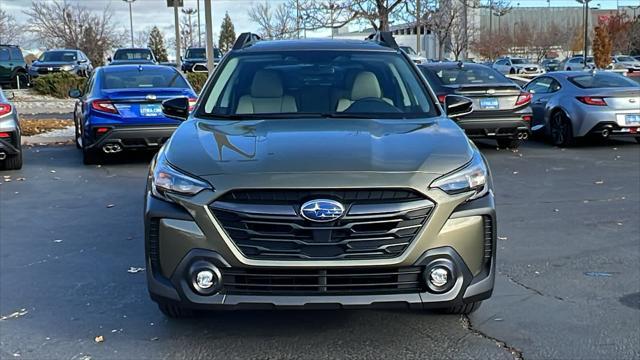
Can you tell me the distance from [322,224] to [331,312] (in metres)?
1.20

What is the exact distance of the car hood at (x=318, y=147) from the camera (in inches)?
136

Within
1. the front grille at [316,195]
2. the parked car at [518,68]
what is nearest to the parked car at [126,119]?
the front grille at [316,195]

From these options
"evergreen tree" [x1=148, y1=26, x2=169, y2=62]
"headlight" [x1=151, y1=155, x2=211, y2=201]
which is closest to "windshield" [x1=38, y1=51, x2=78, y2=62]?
"headlight" [x1=151, y1=155, x2=211, y2=201]

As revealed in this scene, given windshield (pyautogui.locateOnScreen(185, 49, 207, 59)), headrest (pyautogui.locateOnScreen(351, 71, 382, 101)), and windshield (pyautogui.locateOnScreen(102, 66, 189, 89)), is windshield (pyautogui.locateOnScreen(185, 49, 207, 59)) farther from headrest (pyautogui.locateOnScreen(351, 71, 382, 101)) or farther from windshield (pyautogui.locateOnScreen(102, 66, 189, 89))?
headrest (pyautogui.locateOnScreen(351, 71, 382, 101))

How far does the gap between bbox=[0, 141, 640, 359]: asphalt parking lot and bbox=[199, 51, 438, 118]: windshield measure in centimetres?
135

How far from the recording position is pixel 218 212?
11.1ft

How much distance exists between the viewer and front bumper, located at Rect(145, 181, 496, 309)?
3371 mm

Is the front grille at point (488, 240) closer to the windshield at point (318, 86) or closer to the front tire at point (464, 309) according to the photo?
the front tire at point (464, 309)

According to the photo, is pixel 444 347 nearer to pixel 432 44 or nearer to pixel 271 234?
pixel 271 234

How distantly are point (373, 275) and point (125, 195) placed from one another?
5.54 m

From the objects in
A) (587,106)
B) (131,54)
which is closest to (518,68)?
(131,54)

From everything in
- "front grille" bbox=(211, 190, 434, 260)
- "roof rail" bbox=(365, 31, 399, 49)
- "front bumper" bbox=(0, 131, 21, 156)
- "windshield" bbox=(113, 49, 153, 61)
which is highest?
"windshield" bbox=(113, 49, 153, 61)

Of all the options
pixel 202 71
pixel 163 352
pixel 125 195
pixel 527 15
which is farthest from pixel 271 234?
pixel 527 15

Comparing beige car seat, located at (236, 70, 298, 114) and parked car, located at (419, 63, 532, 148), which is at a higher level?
beige car seat, located at (236, 70, 298, 114)
